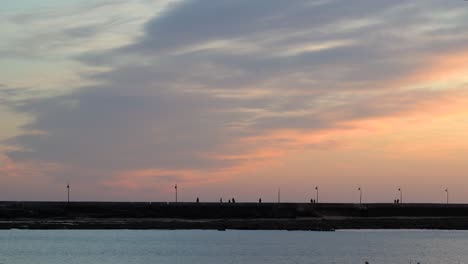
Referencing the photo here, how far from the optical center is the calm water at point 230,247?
363 feet

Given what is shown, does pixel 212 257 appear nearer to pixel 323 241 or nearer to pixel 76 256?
pixel 76 256

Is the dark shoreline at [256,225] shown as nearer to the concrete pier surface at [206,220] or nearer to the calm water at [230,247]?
Answer: the concrete pier surface at [206,220]

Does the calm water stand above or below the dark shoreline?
below

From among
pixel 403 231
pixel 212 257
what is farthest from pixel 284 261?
pixel 403 231

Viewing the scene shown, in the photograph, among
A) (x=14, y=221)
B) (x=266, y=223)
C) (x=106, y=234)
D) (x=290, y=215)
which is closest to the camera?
(x=106, y=234)

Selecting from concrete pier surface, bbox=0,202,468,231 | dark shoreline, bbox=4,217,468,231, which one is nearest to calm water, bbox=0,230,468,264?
dark shoreline, bbox=4,217,468,231

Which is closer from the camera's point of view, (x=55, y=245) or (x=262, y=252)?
(x=262, y=252)

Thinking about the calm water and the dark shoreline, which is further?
the dark shoreline

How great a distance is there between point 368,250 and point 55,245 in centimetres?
4425

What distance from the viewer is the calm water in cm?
11069

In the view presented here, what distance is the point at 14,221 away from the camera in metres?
181

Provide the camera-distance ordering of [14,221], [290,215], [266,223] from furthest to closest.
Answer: [290,215], [14,221], [266,223]

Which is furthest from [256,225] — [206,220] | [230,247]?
[230,247]

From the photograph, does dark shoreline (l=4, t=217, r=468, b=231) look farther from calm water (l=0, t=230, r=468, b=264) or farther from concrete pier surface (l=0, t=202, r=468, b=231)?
calm water (l=0, t=230, r=468, b=264)
